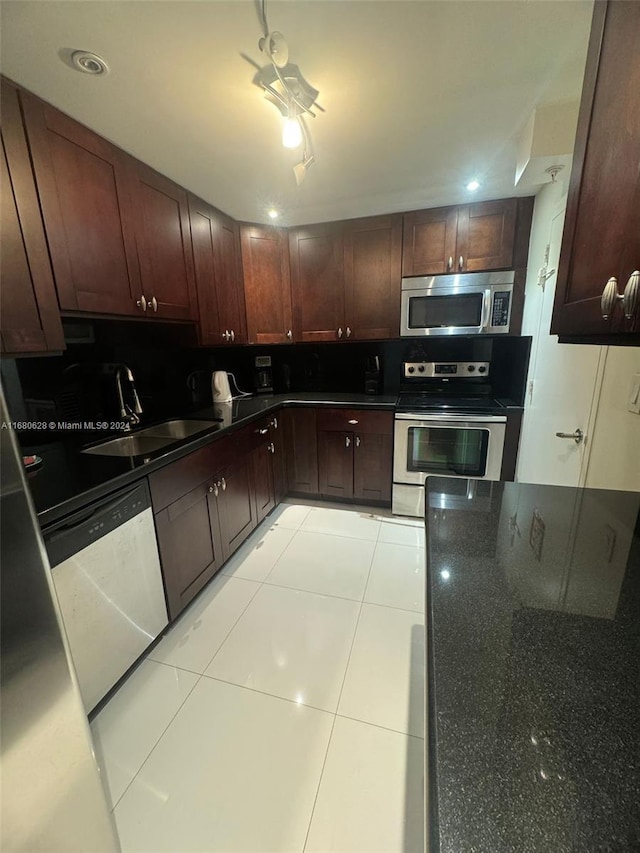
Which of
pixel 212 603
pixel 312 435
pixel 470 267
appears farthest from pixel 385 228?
pixel 212 603

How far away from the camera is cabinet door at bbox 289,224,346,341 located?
101 inches

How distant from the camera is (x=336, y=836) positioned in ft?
3.15

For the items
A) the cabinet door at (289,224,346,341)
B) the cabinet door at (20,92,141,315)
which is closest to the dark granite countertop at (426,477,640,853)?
the cabinet door at (20,92,141,315)

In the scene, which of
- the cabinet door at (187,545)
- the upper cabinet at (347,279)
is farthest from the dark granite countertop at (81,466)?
the upper cabinet at (347,279)

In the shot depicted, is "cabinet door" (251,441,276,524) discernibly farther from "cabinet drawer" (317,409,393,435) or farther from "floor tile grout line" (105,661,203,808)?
"floor tile grout line" (105,661,203,808)

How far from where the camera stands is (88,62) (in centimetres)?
112

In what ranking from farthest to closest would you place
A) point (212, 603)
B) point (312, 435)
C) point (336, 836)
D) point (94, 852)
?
point (312, 435), point (212, 603), point (336, 836), point (94, 852)

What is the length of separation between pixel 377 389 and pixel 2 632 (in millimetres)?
2597

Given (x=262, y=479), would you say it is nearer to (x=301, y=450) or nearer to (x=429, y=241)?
(x=301, y=450)

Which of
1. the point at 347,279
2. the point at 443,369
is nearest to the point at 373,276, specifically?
the point at 347,279

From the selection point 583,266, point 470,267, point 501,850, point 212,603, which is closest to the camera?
point 501,850

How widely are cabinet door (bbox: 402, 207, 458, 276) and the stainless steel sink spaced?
70.2 inches

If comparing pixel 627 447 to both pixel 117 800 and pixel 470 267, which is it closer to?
pixel 470 267

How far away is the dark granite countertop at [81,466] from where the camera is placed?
1.07m
